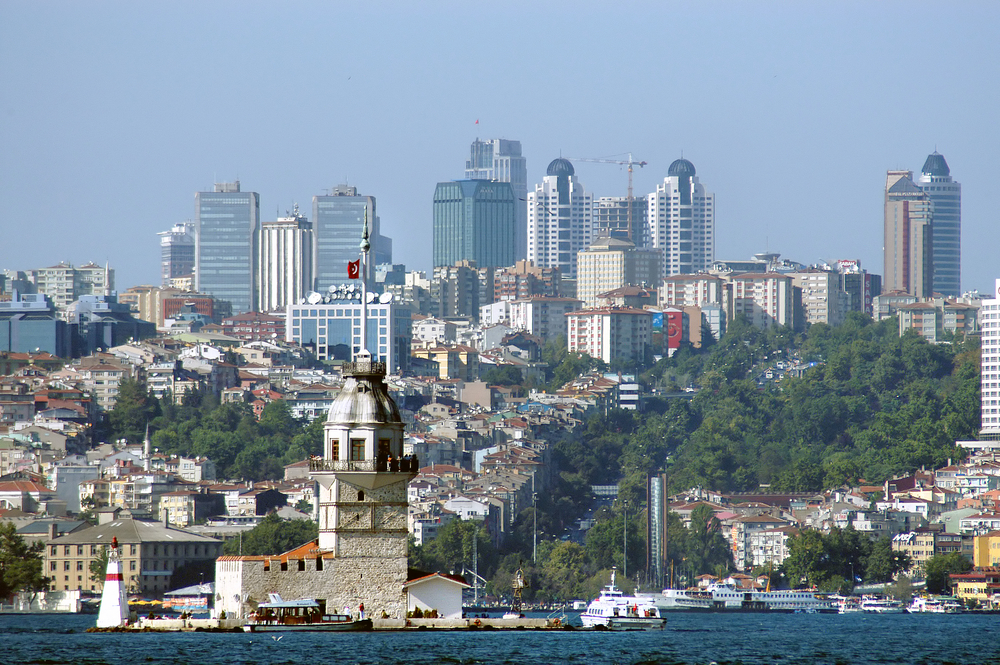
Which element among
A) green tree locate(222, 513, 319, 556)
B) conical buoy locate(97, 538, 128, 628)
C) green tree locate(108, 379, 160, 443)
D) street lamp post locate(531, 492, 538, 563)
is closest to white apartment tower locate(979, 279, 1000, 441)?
street lamp post locate(531, 492, 538, 563)

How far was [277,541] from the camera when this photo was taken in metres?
99.4

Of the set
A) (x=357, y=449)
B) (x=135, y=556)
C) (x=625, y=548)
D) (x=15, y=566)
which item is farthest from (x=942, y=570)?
(x=357, y=449)

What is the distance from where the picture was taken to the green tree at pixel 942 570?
119 m

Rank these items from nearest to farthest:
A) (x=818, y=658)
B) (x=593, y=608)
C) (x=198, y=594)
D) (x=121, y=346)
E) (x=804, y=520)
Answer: (x=818, y=658) < (x=593, y=608) < (x=198, y=594) < (x=804, y=520) < (x=121, y=346)

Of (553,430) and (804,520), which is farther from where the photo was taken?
(553,430)

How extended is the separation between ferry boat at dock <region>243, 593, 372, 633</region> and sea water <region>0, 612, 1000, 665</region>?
258 millimetres

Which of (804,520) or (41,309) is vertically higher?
(41,309)

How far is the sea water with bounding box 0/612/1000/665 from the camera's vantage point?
52500 millimetres

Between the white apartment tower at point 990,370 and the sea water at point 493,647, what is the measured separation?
276 feet

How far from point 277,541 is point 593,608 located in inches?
804

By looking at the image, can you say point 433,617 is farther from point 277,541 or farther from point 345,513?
point 277,541

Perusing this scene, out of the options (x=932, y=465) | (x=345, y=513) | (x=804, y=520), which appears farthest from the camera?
(x=932, y=465)

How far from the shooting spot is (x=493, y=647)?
5631 cm

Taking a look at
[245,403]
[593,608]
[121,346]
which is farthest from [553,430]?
[593,608]
